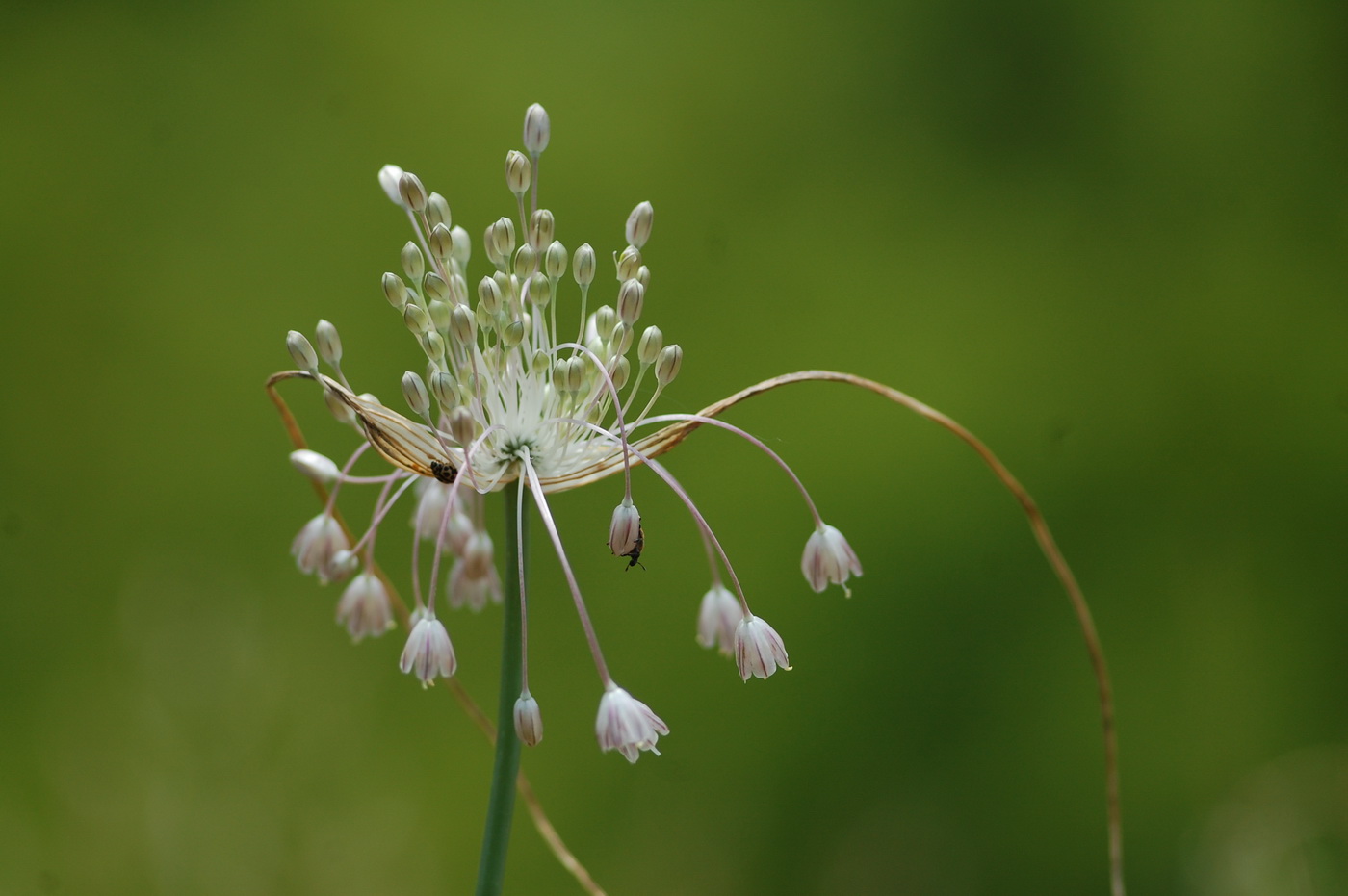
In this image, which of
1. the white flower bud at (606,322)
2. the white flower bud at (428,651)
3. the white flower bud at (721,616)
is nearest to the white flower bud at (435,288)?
the white flower bud at (606,322)

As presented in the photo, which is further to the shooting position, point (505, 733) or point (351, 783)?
point (351, 783)

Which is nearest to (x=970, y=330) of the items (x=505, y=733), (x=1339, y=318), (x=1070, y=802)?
(x=1339, y=318)

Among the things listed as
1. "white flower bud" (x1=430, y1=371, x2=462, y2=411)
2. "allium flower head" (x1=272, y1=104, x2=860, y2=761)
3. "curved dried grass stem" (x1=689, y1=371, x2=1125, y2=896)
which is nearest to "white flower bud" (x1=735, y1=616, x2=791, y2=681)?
"allium flower head" (x1=272, y1=104, x2=860, y2=761)

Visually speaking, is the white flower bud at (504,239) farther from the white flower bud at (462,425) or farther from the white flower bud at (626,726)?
the white flower bud at (626,726)

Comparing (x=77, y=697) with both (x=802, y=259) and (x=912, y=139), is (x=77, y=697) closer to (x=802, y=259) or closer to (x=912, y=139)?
(x=802, y=259)

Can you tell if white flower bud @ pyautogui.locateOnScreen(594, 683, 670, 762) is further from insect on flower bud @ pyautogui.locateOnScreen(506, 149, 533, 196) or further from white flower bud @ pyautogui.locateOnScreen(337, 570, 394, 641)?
insect on flower bud @ pyautogui.locateOnScreen(506, 149, 533, 196)

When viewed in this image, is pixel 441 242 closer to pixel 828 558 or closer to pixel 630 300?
pixel 630 300
